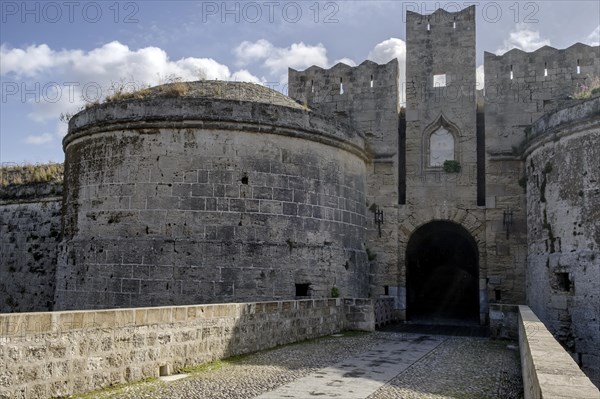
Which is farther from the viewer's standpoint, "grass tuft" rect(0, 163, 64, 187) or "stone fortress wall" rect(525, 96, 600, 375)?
"grass tuft" rect(0, 163, 64, 187)

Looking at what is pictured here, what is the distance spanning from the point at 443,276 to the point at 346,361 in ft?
47.7

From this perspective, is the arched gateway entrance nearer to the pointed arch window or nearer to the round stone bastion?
the pointed arch window

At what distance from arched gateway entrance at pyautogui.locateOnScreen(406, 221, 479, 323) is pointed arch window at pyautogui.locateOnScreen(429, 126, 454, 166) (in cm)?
220

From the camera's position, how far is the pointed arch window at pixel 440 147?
16.2m

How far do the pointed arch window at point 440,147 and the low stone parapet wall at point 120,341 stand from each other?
8040 millimetres

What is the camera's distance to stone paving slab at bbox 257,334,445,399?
615 centimetres

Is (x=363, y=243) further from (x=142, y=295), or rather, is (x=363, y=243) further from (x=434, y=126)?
(x=142, y=295)

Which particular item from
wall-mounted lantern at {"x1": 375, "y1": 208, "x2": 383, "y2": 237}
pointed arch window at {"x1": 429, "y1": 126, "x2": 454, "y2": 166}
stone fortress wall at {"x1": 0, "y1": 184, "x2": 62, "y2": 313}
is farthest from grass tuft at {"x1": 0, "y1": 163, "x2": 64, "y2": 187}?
pointed arch window at {"x1": 429, "y1": 126, "x2": 454, "y2": 166}

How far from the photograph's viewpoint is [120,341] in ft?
20.3

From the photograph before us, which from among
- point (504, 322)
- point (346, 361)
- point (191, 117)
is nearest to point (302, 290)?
point (504, 322)

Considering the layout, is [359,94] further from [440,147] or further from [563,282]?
[563,282]

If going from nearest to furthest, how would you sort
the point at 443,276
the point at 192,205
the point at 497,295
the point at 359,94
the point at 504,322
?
the point at 504,322 < the point at 192,205 < the point at 497,295 < the point at 359,94 < the point at 443,276

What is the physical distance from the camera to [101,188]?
494 inches

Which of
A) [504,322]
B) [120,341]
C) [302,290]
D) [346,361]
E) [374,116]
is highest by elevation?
[374,116]
